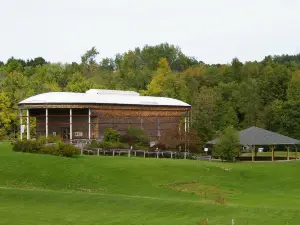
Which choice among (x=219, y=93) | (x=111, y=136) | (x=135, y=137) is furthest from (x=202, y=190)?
(x=219, y=93)

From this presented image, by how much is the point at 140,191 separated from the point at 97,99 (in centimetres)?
2855

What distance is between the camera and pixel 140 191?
1319 inches

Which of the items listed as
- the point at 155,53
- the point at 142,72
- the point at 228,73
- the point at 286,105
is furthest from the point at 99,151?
the point at 155,53

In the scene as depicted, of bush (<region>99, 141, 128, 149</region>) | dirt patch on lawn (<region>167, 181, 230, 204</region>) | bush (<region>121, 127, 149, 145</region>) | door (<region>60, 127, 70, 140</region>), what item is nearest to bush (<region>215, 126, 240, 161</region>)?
bush (<region>99, 141, 128, 149</region>)

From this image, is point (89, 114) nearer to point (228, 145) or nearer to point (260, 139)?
point (228, 145)

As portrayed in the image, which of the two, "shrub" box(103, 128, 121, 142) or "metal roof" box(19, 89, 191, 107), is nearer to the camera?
"shrub" box(103, 128, 121, 142)

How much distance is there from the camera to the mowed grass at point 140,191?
22.3 m

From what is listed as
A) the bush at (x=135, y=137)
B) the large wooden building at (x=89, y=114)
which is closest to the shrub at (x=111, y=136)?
the bush at (x=135, y=137)

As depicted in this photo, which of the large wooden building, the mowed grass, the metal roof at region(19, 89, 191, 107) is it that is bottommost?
the mowed grass

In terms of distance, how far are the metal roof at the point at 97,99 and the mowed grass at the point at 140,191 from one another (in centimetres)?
1520

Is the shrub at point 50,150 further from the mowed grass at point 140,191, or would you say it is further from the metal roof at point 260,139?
the metal roof at point 260,139

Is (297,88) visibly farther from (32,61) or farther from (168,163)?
(32,61)

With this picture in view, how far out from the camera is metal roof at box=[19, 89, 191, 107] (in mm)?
57844

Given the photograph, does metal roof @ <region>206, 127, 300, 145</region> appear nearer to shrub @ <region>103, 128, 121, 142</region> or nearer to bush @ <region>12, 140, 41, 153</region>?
shrub @ <region>103, 128, 121, 142</region>
